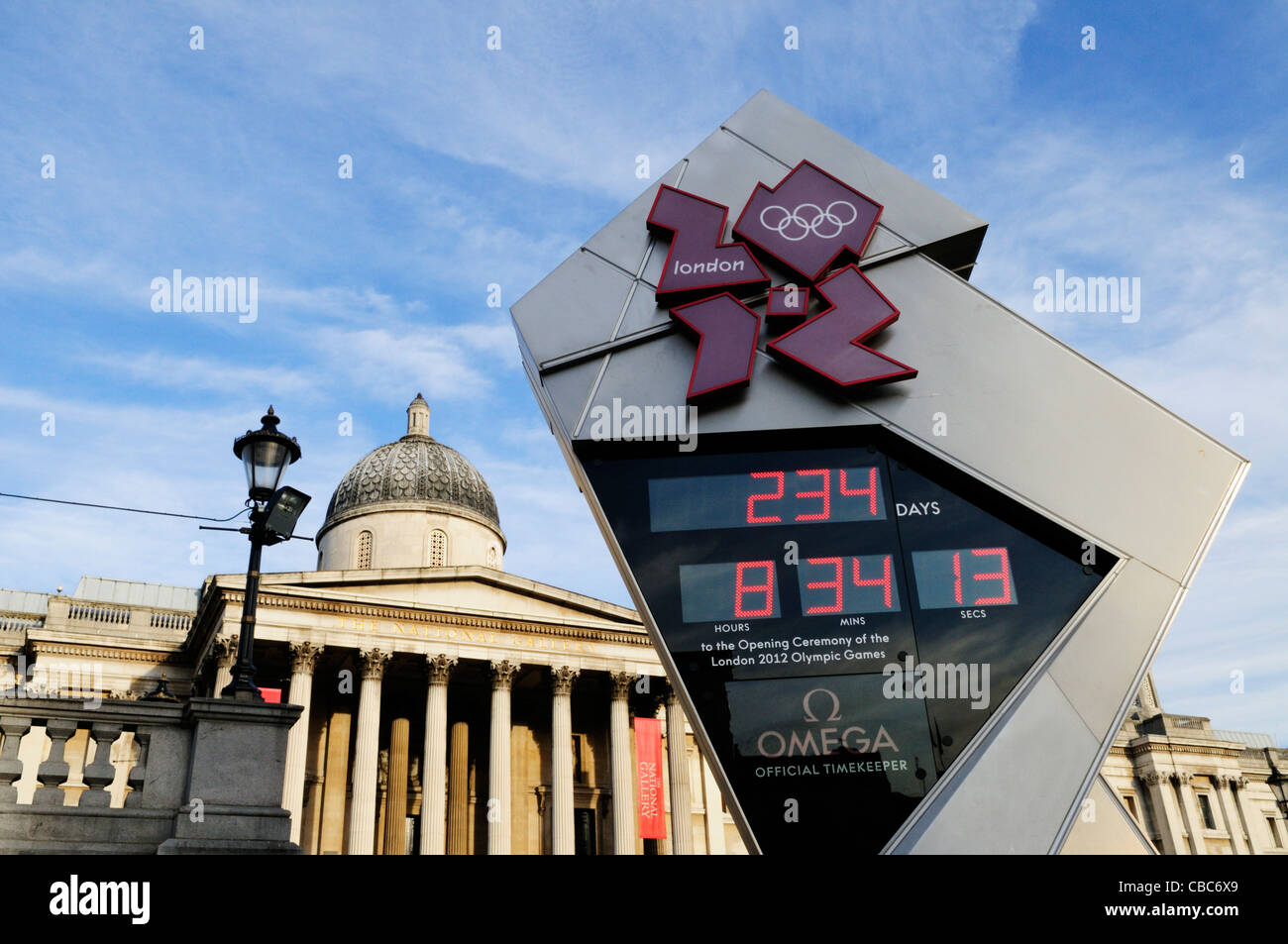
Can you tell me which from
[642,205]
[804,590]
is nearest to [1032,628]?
[804,590]

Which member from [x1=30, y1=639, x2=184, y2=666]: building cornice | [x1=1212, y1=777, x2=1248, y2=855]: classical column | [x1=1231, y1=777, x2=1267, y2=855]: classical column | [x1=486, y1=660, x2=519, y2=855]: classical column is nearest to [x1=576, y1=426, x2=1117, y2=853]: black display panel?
[x1=486, y1=660, x2=519, y2=855]: classical column

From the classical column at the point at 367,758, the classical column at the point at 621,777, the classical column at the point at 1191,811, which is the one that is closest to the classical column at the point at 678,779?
the classical column at the point at 621,777

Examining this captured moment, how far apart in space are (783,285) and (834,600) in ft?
11.4

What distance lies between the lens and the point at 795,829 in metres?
8.90

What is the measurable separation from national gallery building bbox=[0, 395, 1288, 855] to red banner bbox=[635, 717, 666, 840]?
0.44 feet

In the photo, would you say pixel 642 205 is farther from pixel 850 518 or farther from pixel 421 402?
pixel 421 402

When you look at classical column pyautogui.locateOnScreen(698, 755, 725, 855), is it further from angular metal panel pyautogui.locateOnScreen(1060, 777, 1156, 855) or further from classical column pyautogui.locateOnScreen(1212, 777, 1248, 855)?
angular metal panel pyautogui.locateOnScreen(1060, 777, 1156, 855)

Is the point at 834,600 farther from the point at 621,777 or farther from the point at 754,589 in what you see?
the point at 621,777

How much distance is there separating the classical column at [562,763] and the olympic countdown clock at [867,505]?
31.4 meters

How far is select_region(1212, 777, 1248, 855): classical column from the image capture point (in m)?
57.3

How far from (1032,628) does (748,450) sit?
10.2ft

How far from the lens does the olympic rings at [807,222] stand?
11320 mm

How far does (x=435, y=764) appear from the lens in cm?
3856
